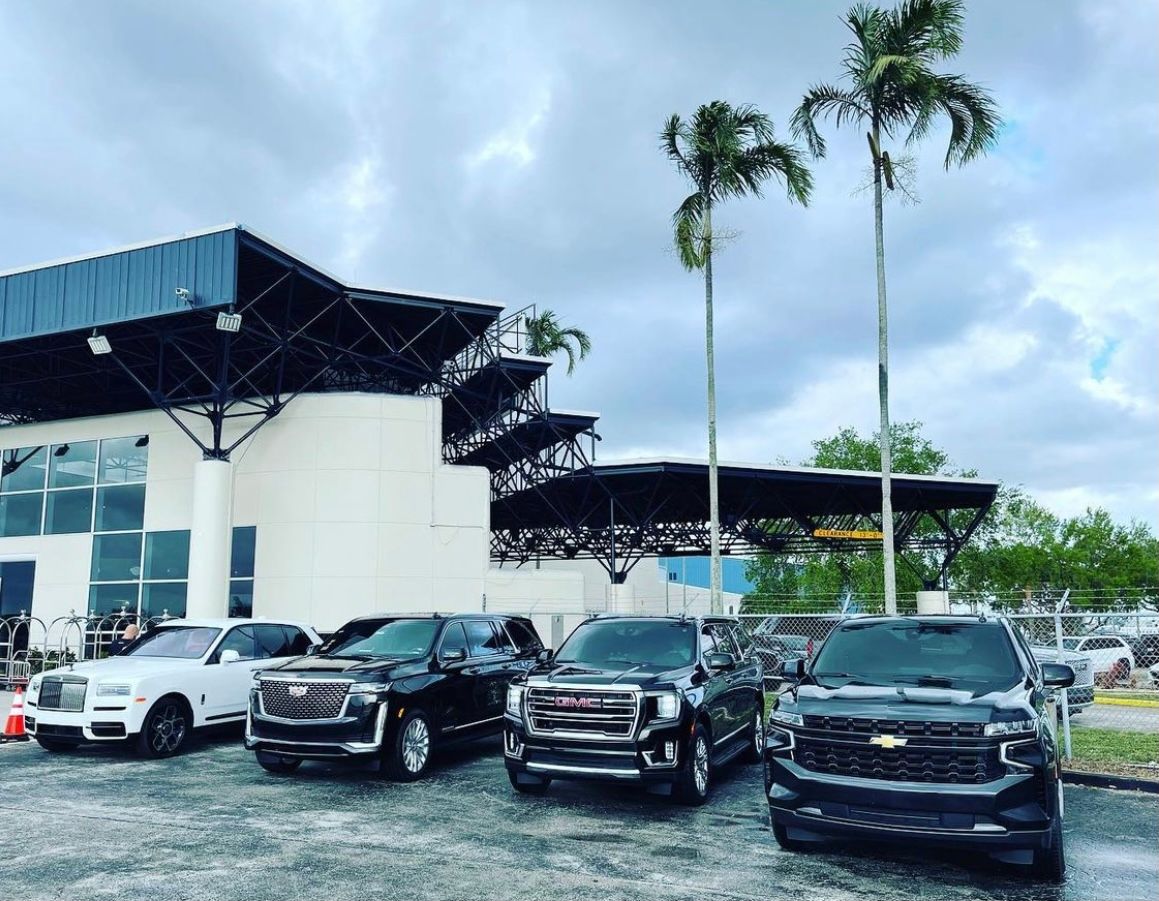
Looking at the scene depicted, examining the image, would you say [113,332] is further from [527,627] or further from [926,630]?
[926,630]

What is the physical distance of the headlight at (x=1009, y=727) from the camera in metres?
6.39

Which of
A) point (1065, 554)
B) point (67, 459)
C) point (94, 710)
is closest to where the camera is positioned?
point (94, 710)

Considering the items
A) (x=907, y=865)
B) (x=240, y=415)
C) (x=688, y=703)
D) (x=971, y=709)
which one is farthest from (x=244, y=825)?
(x=240, y=415)

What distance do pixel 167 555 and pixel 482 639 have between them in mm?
16103

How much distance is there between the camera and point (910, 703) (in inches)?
268

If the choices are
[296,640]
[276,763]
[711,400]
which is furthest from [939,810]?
[711,400]

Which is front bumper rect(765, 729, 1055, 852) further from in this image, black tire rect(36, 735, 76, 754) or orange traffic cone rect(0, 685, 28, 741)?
orange traffic cone rect(0, 685, 28, 741)

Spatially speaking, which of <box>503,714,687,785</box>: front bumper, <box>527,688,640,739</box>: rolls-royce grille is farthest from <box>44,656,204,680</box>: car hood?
<box>503,714,687,785</box>: front bumper

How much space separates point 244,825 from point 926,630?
6222 millimetres

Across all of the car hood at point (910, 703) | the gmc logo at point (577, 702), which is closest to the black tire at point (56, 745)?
the gmc logo at point (577, 702)

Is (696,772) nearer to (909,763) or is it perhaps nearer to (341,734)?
(909,763)

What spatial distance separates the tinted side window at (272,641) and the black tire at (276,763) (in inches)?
123

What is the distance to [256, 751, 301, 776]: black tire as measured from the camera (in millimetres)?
10944

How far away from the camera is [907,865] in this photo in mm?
7043
